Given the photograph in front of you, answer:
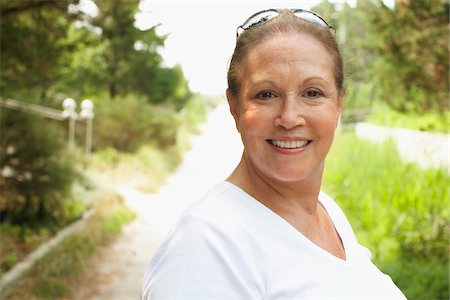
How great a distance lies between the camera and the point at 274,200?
5.43 feet

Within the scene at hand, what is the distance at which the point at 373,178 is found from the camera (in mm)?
9375

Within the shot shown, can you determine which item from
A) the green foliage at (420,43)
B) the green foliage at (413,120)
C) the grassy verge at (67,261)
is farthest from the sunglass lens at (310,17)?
the green foliage at (413,120)

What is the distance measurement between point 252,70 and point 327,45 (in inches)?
9.0

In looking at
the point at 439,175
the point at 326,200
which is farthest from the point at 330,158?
the point at 326,200

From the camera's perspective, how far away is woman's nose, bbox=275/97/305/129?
1577 millimetres

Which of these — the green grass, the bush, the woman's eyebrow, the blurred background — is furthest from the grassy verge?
the bush

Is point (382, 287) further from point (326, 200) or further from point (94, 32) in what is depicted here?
point (94, 32)

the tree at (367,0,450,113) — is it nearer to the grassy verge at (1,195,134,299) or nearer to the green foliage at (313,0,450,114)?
the green foliage at (313,0,450,114)

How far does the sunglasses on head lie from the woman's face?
0.25 feet

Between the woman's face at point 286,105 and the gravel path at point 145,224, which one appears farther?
the gravel path at point 145,224

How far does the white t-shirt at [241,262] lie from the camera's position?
130cm

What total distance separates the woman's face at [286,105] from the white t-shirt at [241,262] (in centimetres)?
14

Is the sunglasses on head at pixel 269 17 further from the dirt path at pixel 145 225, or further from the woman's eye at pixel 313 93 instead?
the dirt path at pixel 145 225

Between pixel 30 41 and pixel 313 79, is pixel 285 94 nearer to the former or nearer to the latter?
pixel 313 79
